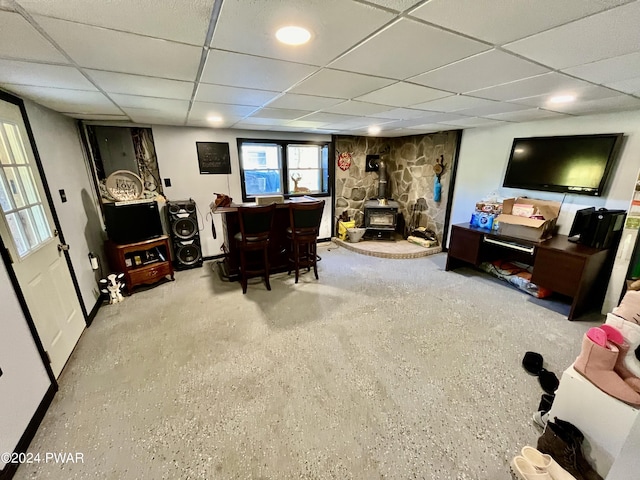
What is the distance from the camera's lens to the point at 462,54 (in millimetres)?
1344

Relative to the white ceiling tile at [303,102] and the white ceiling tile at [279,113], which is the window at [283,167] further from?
the white ceiling tile at [303,102]

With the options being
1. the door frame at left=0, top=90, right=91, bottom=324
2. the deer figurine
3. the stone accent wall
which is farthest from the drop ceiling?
the deer figurine

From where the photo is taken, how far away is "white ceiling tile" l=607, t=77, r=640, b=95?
173 cm

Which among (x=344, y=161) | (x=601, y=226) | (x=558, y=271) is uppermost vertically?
(x=344, y=161)

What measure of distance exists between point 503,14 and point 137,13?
1.36m

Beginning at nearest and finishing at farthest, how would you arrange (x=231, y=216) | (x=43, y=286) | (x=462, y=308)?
(x=43, y=286)
(x=462, y=308)
(x=231, y=216)

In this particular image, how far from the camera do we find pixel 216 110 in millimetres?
2725

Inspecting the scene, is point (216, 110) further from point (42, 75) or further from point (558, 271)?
point (558, 271)

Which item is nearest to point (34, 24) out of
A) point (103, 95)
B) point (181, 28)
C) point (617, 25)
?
point (181, 28)

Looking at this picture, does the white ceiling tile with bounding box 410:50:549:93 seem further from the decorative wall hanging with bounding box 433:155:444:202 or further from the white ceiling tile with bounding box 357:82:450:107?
the decorative wall hanging with bounding box 433:155:444:202

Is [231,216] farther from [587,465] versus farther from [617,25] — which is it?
[587,465]

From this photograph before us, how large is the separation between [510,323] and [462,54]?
2.56 metres

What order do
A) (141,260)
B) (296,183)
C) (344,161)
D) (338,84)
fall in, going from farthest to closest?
(344,161) < (296,183) < (141,260) < (338,84)

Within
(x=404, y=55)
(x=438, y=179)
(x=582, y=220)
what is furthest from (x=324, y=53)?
(x=438, y=179)
